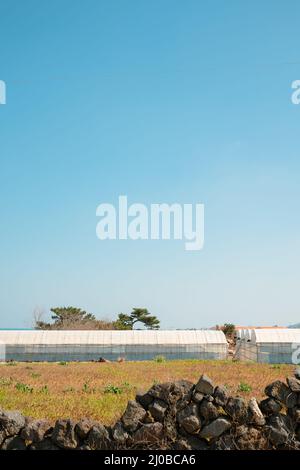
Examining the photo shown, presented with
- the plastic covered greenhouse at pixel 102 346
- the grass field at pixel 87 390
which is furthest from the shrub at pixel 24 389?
the plastic covered greenhouse at pixel 102 346

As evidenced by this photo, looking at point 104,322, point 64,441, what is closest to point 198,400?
point 64,441

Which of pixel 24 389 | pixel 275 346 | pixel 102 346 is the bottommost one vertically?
pixel 102 346

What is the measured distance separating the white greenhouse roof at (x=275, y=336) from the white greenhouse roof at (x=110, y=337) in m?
3.91

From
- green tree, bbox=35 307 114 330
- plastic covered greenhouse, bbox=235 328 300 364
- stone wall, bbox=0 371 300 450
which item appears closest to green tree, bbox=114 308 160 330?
green tree, bbox=35 307 114 330

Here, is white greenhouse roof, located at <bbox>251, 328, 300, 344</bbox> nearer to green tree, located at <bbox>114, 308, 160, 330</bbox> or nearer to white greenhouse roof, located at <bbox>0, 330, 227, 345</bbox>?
white greenhouse roof, located at <bbox>0, 330, 227, 345</bbox>

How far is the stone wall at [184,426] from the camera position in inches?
421

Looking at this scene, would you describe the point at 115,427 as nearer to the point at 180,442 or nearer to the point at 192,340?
the point at 180,442

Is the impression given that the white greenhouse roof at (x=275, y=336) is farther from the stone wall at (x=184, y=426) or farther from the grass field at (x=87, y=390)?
the stone wall at (x=184, y=426)

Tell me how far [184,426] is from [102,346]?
1723 inches

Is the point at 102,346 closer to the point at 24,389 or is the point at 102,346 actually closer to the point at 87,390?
the point at 24,389

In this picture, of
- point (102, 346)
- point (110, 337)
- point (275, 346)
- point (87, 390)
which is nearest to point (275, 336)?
point (275, 346)

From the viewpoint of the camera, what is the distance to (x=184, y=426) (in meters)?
10.8
